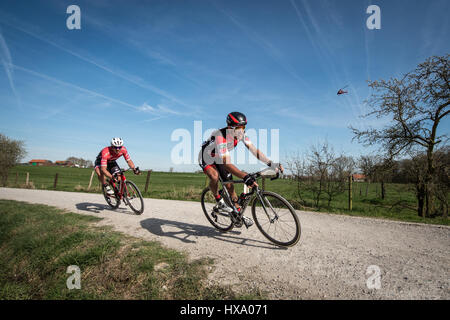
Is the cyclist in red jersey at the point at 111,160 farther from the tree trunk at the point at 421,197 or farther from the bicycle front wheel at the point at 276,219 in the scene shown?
the tree trunk at the point at 421,197

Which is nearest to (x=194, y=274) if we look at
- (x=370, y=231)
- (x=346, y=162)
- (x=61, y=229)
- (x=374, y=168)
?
(x=61, y=229)

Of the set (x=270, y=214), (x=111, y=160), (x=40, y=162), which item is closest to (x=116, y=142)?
(x=111, y=160)

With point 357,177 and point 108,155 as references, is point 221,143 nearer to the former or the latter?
point 108,155

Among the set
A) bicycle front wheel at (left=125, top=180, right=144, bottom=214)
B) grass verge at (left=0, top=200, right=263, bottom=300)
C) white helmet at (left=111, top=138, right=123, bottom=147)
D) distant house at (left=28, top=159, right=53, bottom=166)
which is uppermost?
distant house at (left=28, top=159, right=53, bottom=166)

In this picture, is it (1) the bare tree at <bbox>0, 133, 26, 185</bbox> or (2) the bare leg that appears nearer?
(2) the bare leg

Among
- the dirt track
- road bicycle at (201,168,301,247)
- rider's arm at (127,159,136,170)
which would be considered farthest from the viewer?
rider's arm at (127,159,136,170)

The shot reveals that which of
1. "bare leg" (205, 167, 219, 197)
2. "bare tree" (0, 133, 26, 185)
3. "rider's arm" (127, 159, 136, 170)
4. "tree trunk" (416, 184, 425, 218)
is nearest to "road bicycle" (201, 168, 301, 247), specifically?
"bare leg" (205, 167, 219, 197)

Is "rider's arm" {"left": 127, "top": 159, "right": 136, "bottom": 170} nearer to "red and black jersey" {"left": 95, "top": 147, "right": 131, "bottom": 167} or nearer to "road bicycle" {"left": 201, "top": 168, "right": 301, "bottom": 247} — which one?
"red and black jersey" {"left": 95, "top": 147, "right": 131, "bottom": 167}

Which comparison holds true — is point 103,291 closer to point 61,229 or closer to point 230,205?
point 230,205

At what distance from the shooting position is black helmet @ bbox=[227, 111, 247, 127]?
13.5 ft

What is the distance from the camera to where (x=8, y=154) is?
2789 centimetres

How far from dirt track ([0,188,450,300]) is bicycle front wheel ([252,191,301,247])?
0.64 ft

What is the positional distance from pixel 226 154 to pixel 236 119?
73 centimetres
